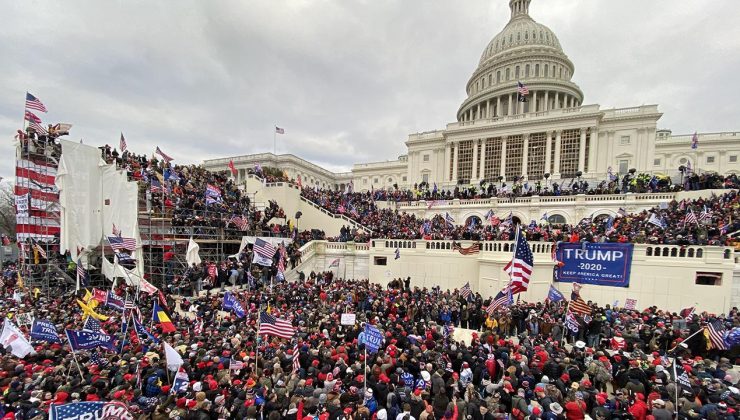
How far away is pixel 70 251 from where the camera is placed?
17781 mm

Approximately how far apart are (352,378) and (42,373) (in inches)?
292

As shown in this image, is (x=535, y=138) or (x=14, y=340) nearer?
(x=14, y=340)

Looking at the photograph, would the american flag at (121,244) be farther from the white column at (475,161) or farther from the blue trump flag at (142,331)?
the white column at (475,161)

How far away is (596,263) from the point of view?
1536 cm

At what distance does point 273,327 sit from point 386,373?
3478 mm

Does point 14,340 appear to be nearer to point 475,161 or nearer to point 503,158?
point 475,161

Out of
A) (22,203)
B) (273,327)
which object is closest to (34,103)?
(22,203)

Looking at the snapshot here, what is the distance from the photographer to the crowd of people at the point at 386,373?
598 cm

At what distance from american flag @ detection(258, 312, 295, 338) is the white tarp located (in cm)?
1416

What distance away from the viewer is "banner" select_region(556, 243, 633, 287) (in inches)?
591

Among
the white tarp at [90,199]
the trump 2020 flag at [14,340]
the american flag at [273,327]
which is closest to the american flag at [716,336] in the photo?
the american flag at [273,327]

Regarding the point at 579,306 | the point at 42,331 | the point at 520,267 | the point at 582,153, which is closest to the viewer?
the point at 42,331

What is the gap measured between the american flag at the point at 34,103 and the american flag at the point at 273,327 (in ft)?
67.9

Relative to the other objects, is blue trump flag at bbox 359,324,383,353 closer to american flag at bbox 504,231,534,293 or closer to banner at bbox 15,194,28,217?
american flag at bbox 504,231,534,293
